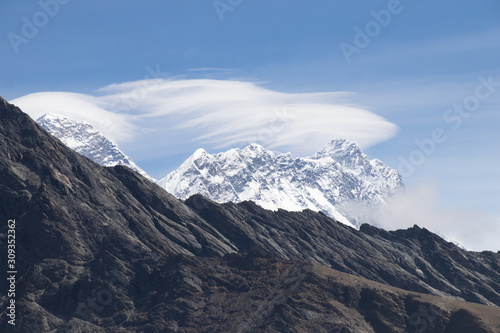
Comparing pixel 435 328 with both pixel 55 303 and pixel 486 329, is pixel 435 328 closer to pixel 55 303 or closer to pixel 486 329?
pixel 486 329

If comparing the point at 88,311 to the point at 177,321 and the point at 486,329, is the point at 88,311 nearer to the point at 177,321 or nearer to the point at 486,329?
the point at 177,321

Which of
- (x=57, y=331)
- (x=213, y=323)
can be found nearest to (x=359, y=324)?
(x=213, y=323)

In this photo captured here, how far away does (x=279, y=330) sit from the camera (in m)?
188

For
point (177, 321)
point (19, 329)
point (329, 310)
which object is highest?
point (329, 310)

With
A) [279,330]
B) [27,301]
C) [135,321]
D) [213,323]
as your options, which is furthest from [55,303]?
[279,330]

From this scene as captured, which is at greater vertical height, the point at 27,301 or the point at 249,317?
the point at 249,317

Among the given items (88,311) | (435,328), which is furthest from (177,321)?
(435,328)

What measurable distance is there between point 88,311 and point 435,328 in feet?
272

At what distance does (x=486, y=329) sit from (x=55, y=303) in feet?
333

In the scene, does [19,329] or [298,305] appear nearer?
[19,329]

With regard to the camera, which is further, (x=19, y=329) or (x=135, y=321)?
(x=135, y=321)

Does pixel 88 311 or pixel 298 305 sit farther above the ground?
pixel 298 305

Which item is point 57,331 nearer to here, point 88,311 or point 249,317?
point 88,311

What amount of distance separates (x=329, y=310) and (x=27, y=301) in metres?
70.6
